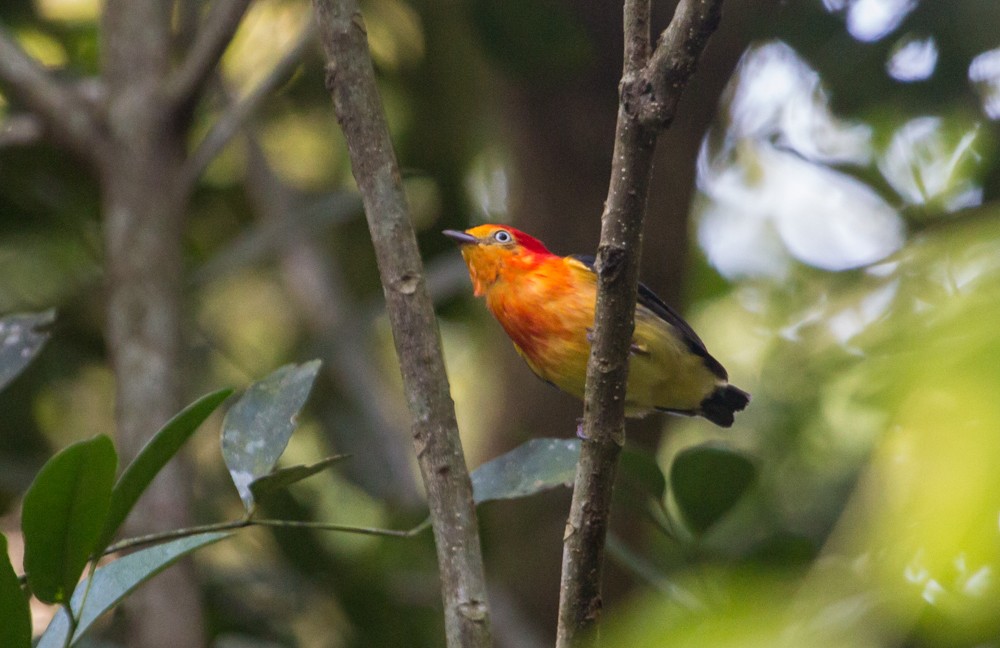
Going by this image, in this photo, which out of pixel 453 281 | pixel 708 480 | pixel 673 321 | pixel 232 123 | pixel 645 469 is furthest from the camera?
pixel 453 281

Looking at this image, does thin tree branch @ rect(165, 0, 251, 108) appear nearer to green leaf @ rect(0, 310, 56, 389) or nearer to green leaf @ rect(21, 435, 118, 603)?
green leaf @ rect(0, 310, 56, 389)

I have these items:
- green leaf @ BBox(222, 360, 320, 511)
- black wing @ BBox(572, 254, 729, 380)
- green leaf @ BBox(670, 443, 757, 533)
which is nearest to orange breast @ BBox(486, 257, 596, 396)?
black wing @ BBox(572, 254, 729, 380)

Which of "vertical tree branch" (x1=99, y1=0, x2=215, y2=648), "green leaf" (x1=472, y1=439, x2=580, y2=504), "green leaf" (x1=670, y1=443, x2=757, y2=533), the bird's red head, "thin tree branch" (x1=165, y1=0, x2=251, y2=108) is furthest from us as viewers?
the bird's red head

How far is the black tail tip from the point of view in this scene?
3.87m

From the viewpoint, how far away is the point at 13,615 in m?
1.65

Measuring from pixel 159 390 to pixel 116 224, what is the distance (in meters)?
0.61

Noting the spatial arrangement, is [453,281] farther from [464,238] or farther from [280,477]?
[280,477]

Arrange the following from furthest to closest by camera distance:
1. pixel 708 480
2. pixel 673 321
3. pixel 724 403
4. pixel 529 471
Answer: pixel 724 403, pixel 673 321, pixel 708 480, pixel 529 471

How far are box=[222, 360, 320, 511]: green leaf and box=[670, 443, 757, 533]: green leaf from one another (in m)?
1.01

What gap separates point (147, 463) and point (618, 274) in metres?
0.82

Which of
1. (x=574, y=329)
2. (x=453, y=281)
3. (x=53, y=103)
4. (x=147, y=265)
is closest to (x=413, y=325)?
Result: (x=574, y=329)

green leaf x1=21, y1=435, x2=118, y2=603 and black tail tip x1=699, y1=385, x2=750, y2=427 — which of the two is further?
black tail tip x1=699, y1=385, x2=750, y2=427

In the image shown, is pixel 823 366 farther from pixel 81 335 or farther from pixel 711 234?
pixel 81 335

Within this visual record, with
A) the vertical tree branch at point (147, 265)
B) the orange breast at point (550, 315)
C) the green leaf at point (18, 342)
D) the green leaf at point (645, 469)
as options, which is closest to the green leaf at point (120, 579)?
the green leaf at point (18, 342)
